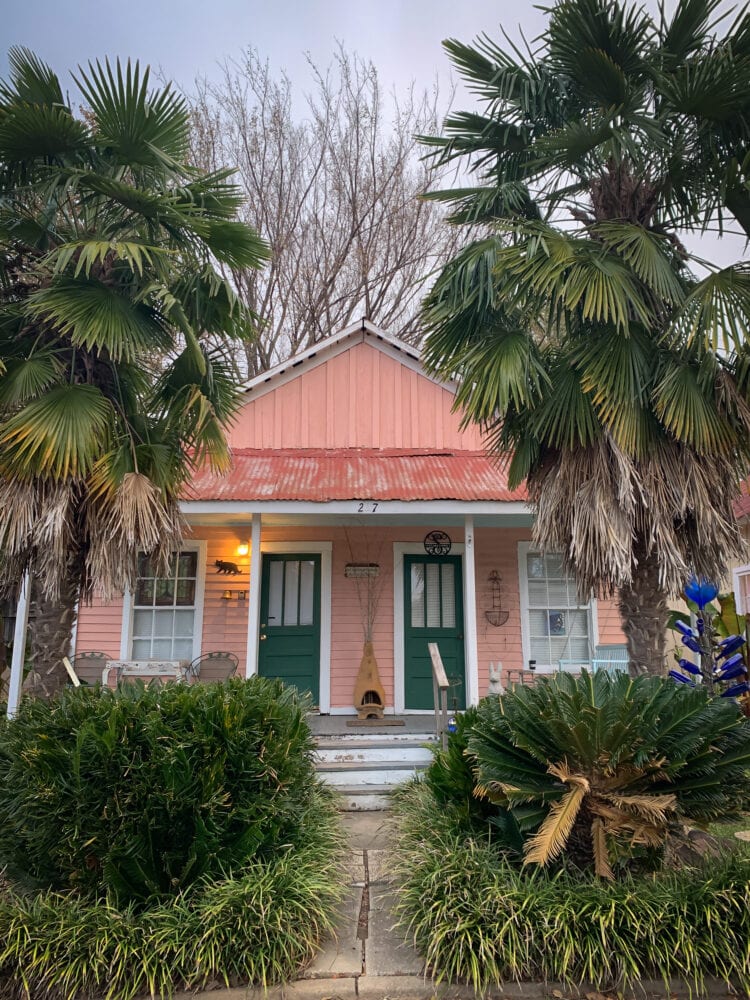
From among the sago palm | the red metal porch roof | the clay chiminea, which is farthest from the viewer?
the clay chiminea

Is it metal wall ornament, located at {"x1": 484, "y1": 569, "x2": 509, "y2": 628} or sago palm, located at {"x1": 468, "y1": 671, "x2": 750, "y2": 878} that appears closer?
sago palm, located at {"x1": 468, "y1": 671, "x2": 750, "y2": 878}

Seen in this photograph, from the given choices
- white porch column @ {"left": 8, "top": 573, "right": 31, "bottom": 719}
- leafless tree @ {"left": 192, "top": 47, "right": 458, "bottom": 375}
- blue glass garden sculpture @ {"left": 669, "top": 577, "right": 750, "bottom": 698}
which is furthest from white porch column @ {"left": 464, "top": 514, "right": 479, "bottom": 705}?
leafless tree @ {"left": 192, "top": 47, "right": 458, "bottom": 375}

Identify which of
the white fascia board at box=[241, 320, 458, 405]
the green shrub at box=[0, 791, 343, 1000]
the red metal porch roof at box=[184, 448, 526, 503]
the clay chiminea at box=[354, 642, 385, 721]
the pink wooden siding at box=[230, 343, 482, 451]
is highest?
the white fascia board at box=[241, 320, 458, 405]

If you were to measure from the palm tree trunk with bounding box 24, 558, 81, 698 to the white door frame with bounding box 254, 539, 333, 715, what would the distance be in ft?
13.4

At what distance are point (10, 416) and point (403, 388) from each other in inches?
252

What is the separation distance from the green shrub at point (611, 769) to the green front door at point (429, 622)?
5.20 metres

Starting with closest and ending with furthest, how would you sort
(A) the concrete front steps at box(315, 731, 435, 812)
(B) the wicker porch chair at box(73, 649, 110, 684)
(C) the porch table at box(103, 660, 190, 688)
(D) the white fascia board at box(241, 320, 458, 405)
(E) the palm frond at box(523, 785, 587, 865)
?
(E) the palm frond at box(523, 785, 587, 865), (A) the concrete front steps at box(315, 731, 435, 812), (C) the porch table at box(103, 660, 190, 688), (B) the wicker porch chair at box(73, 649, 110, 684), (D) the white fascia board at box(241, 320, 458, 405)

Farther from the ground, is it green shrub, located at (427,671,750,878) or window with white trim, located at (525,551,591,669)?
window with white trim, located at (525,551,591,669)

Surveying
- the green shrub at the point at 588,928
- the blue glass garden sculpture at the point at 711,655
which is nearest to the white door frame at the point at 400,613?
the blue glass garden sculpture at the point at 711,655

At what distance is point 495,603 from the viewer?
9.27 m

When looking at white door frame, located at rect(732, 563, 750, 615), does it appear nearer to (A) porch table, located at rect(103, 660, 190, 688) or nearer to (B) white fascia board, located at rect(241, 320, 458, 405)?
(B) white fascia board, located at rect(241, 320, 458, 405)

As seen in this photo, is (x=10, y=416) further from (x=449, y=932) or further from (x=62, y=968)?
(x=449, y=932)

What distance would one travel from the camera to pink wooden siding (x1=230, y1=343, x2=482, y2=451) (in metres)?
10.2

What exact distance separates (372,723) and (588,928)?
4988mm
